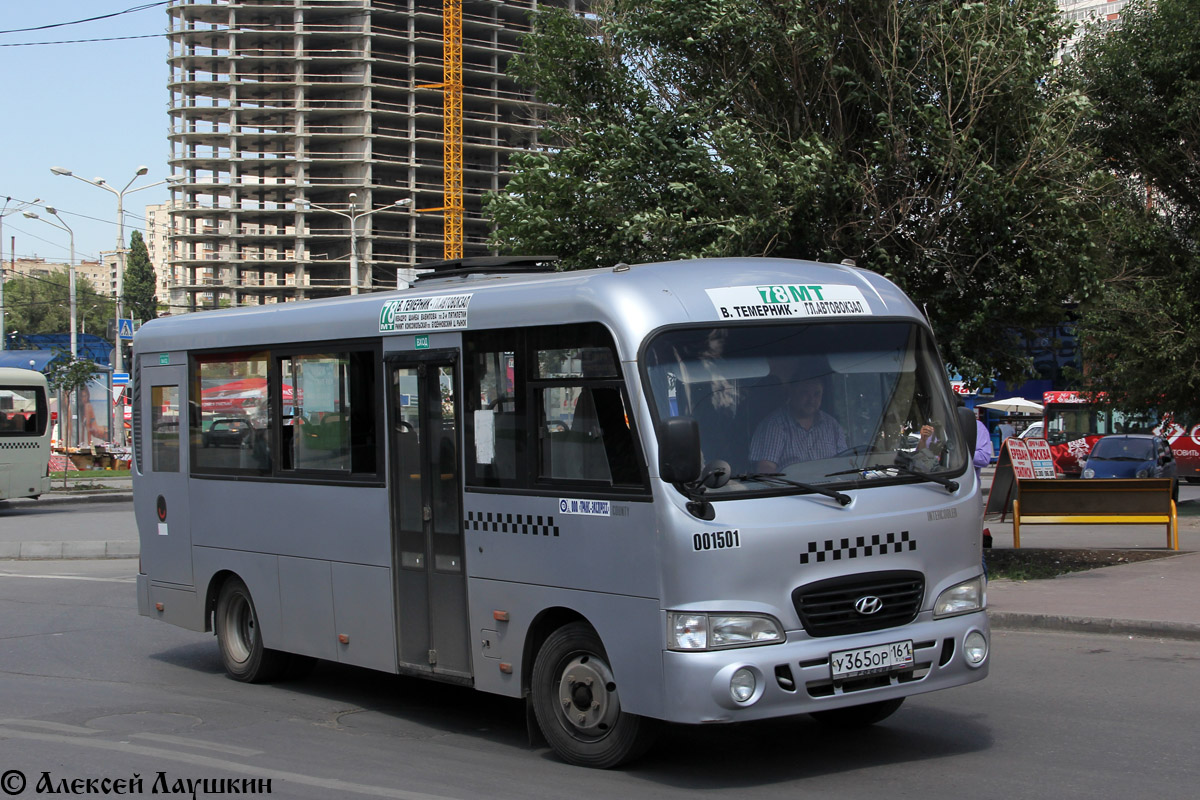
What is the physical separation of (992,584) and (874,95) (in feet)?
17.2

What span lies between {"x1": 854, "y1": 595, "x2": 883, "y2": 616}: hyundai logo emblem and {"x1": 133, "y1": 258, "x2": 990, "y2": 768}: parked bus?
13mm

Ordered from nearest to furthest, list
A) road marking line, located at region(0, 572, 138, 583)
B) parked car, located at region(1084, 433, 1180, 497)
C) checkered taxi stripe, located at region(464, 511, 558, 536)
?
checkered taxi stripe, located at region(464, 511, 558, 536)
road marking line, located at region(0, 572, 138, 583)
parked car, located at region(1084, 433, 1180, 497)

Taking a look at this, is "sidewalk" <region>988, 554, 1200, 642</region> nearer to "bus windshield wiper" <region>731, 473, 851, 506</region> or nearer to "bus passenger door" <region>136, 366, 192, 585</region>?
"bus windshield wiper" <region>731, 473, 851, 506</region>

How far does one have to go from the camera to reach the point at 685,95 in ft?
45.3

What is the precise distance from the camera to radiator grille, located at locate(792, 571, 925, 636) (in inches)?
248

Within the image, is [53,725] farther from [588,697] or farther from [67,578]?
[67,578]

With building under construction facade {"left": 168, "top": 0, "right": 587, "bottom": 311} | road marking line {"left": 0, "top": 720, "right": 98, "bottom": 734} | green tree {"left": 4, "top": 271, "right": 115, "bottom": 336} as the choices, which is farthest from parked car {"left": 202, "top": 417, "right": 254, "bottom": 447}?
green tree {"left": 4, "top": 271, "right": 115, "bottom": 336}

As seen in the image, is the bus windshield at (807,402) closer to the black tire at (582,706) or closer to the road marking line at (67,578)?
the black tire at (582,706)

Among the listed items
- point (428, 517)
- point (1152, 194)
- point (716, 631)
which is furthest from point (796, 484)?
point (1152, 194)

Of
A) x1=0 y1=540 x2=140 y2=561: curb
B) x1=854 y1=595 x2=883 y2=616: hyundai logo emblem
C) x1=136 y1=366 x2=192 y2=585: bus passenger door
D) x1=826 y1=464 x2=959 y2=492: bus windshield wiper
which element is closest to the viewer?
x1=854 y1=595 x2=883 y2=616: hyundai logo emblem

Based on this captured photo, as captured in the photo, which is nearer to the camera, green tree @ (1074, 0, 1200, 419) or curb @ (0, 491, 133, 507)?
green tree @ (1074, 0, 1200, 419)

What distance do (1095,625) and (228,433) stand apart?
24.2ft

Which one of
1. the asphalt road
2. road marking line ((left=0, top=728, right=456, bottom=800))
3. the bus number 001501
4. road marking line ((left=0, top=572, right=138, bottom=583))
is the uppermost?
the bus number 001501

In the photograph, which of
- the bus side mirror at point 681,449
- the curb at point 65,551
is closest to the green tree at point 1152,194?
the curb at point 65,551
